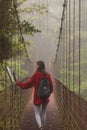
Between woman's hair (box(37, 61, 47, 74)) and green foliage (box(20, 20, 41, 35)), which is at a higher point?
green foliage (box(20, 20, 41, 35))

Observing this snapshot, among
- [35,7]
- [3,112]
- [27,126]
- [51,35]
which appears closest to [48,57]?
[51,35]

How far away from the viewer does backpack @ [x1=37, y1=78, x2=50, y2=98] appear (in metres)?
6.34

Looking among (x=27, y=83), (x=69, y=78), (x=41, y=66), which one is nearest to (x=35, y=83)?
(x=27, y=83)


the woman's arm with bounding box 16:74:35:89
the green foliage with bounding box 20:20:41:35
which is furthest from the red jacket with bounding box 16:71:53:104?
the green foliage with bounding box 20:20:41:35

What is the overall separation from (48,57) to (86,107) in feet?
146

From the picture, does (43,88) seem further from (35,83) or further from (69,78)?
(69,78)

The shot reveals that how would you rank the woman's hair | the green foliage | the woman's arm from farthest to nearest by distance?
1. the green foliage
2. the woman's arm
3. the woman's hair

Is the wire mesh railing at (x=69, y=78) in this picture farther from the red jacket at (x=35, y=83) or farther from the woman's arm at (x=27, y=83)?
the woman's arm at (x=27, y=83)

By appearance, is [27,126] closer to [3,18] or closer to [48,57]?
[3,18]

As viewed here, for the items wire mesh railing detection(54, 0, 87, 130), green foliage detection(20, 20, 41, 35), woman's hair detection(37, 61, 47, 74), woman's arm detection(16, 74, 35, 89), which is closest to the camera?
wire mesh railing detection(54, 0, 87, 130)

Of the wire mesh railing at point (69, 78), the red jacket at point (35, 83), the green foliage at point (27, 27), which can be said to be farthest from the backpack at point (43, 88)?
the green foliage at point (27, 27)

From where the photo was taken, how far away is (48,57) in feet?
159

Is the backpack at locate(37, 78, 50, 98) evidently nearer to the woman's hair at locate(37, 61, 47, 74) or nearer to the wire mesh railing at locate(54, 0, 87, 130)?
the woman's hair at locate(37, 61, 47, 74)

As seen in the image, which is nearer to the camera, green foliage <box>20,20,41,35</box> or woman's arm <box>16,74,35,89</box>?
woman's arm <box>16,74,35,89</box>
